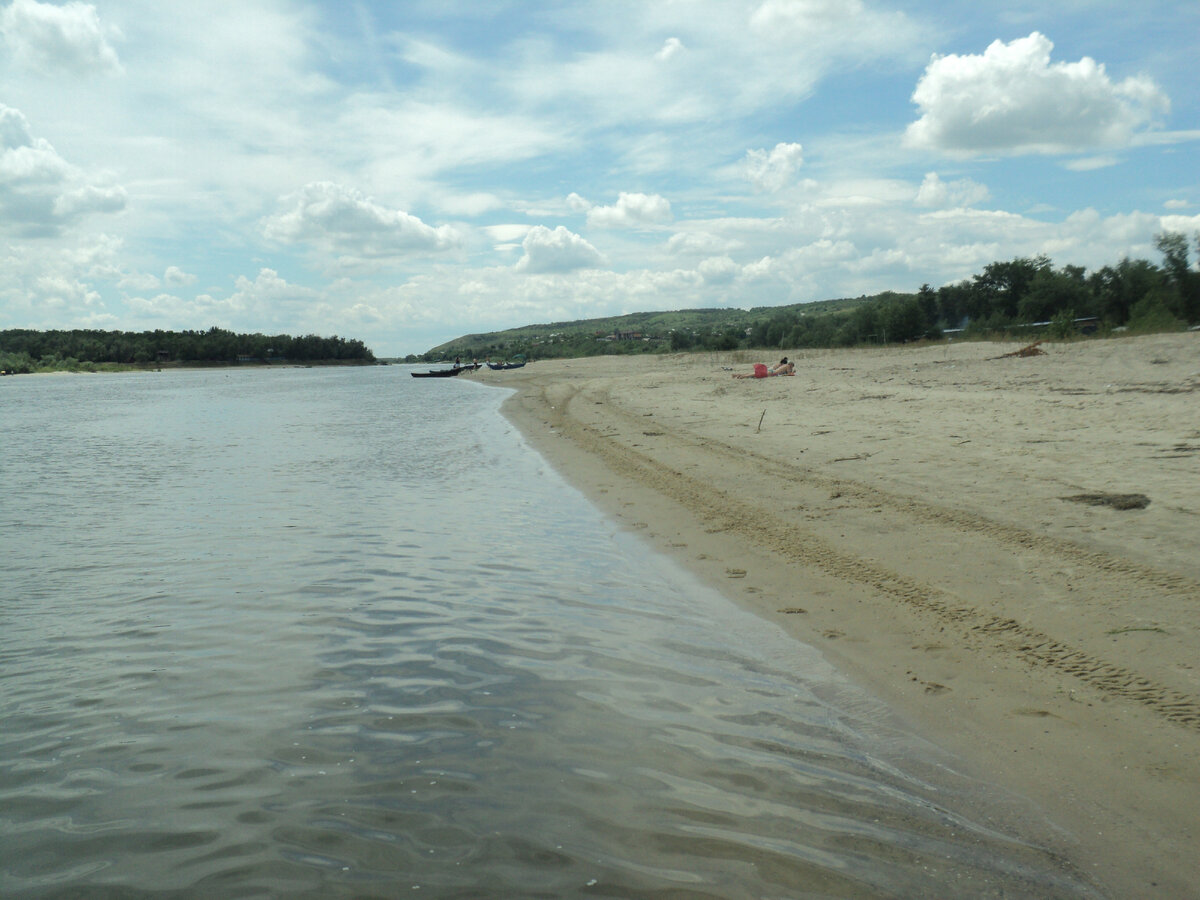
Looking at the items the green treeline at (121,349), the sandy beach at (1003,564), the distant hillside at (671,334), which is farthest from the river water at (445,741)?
the green treeline at (121,349)

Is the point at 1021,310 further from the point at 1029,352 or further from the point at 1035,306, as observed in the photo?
the point at 1029,352

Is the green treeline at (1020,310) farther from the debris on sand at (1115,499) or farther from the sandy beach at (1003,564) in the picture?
the debris on sand at (1115,499)

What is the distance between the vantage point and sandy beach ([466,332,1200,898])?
143 inches

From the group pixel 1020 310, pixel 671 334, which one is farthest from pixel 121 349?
pixel 1020 310

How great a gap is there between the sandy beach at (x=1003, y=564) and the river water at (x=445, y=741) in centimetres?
41

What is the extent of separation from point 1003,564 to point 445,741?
5128 mm

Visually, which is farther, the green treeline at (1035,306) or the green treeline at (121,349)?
the green treeline at (121,349)

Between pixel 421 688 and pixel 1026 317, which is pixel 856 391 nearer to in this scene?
pixel 421 688

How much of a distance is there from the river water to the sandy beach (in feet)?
1.35

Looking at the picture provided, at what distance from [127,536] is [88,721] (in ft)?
20.1

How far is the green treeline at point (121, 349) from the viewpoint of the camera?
138 meters

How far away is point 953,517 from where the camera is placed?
801 cm

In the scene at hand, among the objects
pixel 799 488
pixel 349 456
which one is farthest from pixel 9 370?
pixel 799 488

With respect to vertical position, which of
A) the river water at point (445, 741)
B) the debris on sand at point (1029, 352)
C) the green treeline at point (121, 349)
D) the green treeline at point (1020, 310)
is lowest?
the river water at point (445, 741)
